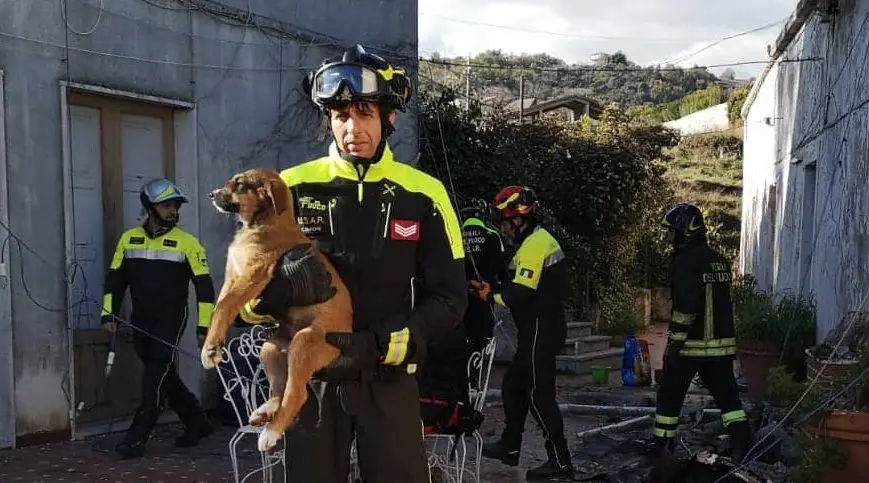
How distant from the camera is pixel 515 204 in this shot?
6.08m

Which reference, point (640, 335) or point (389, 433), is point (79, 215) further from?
point (640, 335)

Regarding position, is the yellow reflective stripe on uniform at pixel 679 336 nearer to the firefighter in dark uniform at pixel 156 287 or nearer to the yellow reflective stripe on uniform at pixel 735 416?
the yellow reflective stripe on uniform at pixel 735 416

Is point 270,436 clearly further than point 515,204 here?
No

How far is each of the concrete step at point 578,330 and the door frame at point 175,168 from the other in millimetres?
5851

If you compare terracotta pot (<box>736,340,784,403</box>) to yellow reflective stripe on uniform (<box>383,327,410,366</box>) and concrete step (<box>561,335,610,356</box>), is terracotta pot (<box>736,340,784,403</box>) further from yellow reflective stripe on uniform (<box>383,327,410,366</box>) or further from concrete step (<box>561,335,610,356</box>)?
yellow reflective stripe on uniform (<box>383,327,410,366</box>)

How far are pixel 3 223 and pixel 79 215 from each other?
2.72 feet

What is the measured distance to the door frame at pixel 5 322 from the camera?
626cm

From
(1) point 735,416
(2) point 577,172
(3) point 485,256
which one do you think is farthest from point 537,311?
(2) point 577,172

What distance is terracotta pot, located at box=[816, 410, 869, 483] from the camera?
454cm

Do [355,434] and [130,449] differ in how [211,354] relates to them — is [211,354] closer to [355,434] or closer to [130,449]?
[355,434]

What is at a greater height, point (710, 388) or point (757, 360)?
point (710, 388)

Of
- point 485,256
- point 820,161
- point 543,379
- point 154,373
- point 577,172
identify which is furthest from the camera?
point 577,172

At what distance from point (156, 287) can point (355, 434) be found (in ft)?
13.8

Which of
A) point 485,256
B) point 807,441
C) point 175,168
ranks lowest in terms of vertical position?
point 807,441
